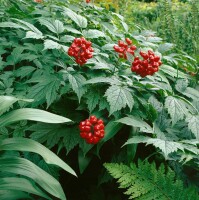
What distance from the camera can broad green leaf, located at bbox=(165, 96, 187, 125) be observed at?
1893 millimetres

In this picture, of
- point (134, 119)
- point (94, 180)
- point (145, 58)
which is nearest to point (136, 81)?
point (145, 58)

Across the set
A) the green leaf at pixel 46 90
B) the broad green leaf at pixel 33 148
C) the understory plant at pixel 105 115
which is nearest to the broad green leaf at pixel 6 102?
the understory plant at pixel 105 115

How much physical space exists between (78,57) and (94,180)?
0.86 metres

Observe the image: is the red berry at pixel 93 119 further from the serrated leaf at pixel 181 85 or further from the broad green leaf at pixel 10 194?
the serrated leaf at pixel 181 85

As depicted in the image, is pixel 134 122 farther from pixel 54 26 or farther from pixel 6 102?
pixel 54 26

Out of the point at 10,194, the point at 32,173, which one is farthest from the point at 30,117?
the point at 10,194

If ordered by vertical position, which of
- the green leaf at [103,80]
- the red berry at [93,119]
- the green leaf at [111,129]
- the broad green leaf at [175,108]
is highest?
the green leaf at [103,80]

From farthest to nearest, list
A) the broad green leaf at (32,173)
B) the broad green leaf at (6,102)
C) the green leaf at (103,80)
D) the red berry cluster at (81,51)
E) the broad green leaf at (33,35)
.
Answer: the broad green leaf at (33,35) → the red berry cluster at (81,51) → the green leaf at (103,80) → the broad green leaf at (6,102) → the broad green leaf at (32,173)

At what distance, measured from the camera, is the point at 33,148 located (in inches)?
60.1

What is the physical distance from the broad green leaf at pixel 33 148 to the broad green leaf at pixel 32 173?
0.07 metres

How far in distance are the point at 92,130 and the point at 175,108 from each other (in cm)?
51

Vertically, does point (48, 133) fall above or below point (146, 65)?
below

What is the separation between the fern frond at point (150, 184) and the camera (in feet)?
5.46

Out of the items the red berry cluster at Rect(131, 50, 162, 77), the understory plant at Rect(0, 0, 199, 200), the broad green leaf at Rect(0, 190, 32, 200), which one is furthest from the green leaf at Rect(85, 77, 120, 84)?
the broad green leaf at Rect(0, 190, 32, 200)
